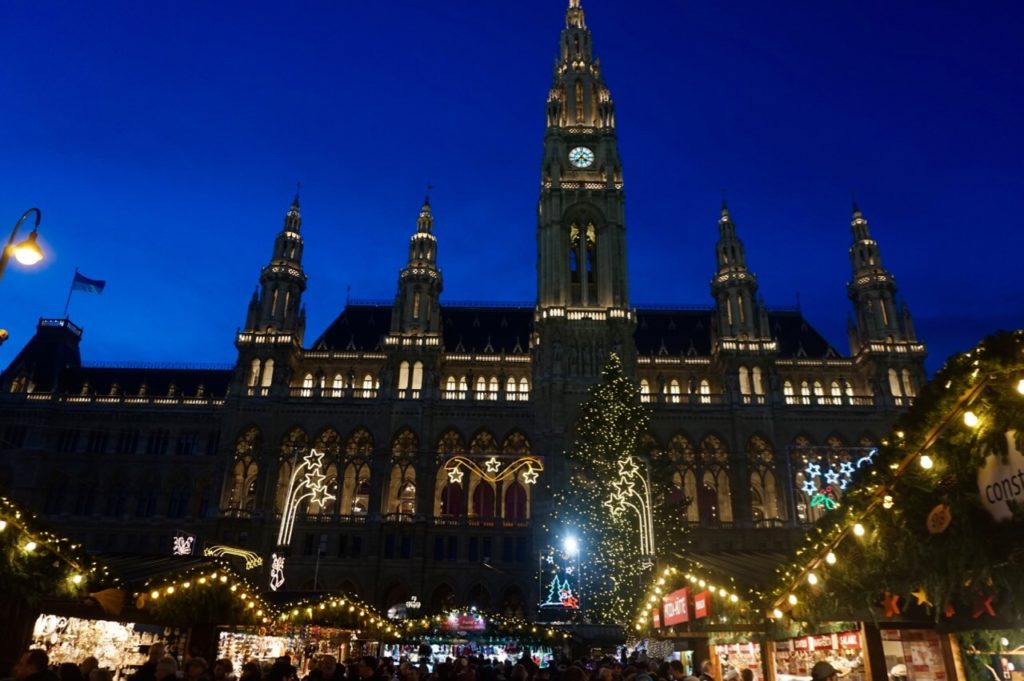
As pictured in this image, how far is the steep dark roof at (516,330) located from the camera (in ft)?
196

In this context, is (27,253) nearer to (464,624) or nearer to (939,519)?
(939,519)

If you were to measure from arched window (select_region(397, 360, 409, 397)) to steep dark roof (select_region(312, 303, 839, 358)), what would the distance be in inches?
215

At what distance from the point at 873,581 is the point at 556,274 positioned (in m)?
47.6

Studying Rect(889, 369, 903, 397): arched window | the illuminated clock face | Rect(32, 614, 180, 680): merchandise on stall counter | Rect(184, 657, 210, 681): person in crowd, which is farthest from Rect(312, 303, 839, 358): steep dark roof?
Rect(184, 657, 210, 681): person in crowd

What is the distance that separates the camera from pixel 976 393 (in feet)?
17.8

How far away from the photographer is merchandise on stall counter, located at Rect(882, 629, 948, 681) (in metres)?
8.38

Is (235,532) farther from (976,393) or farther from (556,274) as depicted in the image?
(976,393)

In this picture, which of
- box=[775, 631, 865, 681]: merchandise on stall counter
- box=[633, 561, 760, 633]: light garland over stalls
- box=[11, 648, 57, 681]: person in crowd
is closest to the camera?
box=[11, 648, 57, 681]: person in crowd

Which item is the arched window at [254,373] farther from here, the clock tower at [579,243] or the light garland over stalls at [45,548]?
the light garland over stalls at [45,548]

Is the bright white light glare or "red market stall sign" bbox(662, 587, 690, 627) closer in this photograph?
"red market stall sign" bbox(662, 587, 690, 627)

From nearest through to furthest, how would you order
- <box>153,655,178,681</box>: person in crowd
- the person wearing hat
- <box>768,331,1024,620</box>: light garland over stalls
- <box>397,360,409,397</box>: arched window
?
1. <box>768,331,1024,620</box>: light garland over stalls
2. <box>153,655,178,681</box>: person in crowd
3. the person wearing hat
4. <box>397,360,409,397</box>: arched window

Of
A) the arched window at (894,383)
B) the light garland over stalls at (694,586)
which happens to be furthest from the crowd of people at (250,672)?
the arched window at (894,383)

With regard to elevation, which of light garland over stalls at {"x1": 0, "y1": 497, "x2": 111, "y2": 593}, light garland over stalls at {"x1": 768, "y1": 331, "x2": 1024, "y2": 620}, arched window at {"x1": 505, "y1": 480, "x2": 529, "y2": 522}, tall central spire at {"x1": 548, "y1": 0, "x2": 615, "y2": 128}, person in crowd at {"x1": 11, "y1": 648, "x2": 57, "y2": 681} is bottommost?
person in crowd at {"x1": 11, "y1": 648, "x2": 57, "y2": 681}

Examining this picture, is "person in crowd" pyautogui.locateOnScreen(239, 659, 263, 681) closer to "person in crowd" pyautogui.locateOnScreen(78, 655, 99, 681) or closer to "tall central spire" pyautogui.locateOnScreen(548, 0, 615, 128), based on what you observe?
"person in crowd" pyautogui.locateOnScreen(78, 655, 99, 681)
